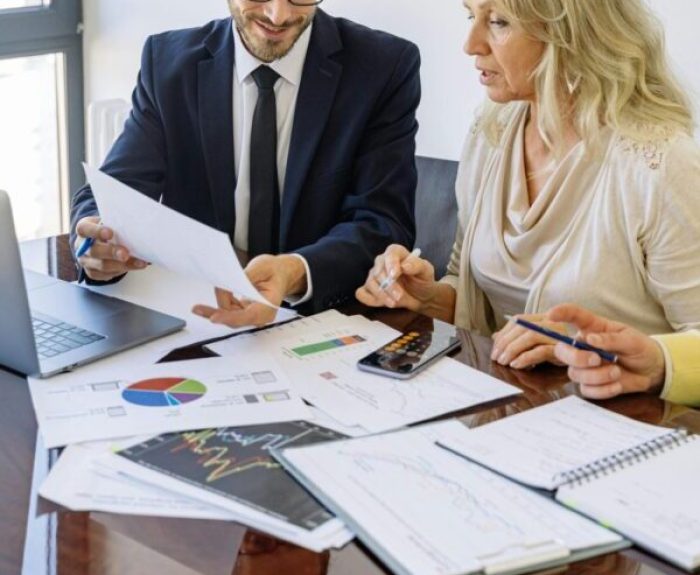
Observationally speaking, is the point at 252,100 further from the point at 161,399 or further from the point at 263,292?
the point at 161,399

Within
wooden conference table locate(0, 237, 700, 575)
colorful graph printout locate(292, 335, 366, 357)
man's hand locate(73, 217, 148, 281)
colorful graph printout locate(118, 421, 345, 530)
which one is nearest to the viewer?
wooden conference table locate(0, 237, 700, 575)

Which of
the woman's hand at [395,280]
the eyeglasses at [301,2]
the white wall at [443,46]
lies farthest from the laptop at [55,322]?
the white wall at [443,46]

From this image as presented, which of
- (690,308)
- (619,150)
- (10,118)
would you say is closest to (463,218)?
(619,150)

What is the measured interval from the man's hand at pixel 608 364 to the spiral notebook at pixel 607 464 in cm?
5

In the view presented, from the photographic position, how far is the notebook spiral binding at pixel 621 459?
1.16 meters

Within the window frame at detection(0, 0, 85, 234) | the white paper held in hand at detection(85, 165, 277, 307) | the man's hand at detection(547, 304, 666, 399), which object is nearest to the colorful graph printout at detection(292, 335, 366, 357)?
the white paper held in hand at detection(85, 165, 277, 307)

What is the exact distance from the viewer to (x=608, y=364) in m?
1.44

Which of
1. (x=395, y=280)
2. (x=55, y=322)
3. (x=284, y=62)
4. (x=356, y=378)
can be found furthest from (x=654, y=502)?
(x=284, y=62)

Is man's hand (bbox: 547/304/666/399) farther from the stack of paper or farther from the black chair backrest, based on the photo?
the black chair backrest

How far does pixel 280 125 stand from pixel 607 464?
1.17 metres

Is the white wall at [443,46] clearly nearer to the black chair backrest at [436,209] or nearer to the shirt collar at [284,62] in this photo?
the black chair backrest at [436,209]

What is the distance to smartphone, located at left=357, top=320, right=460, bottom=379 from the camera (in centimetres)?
148

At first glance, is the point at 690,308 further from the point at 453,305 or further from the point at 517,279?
the point at 453,305

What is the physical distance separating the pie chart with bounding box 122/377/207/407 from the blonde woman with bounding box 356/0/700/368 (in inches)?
17.4
